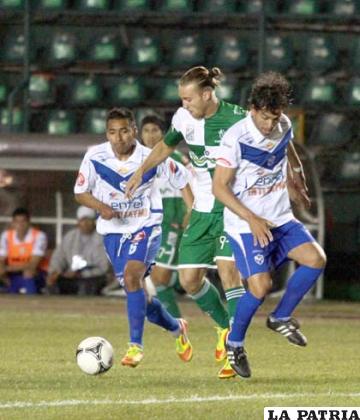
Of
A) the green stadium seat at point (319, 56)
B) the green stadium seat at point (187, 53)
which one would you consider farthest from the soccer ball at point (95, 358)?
the green stadium seat at point (319, 56)

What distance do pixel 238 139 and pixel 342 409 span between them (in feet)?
7.22

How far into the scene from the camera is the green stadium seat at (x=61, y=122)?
21422 mm

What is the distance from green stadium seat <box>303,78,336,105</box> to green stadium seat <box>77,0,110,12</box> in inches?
119

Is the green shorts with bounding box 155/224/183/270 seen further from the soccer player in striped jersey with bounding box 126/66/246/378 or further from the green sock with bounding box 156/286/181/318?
the soccer player in striped jersey with bounding box 126/66/246/378

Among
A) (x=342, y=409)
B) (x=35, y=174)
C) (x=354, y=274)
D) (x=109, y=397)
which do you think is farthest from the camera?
(x=354, y=274)

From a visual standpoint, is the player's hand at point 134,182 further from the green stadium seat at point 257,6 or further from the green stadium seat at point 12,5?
the green stadium seat at point 12,5

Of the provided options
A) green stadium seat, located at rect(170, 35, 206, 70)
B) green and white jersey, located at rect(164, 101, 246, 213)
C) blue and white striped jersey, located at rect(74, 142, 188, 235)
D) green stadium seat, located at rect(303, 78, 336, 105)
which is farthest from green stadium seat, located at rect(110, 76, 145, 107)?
green and white jersey, located at rect(164, 101, 246, 213)

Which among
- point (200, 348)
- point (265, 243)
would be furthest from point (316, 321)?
point (265, 243)

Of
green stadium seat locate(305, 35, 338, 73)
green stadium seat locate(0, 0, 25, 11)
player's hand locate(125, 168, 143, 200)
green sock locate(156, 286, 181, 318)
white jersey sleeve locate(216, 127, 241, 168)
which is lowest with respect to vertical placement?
green sock locate(156, 286, 181, 318)

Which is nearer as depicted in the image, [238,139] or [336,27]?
[238,139]

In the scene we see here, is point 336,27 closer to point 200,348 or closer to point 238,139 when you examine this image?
point 200,348

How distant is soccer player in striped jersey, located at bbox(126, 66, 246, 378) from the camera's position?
33.0ft

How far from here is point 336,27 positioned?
22203mm

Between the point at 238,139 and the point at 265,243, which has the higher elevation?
the point at 238,139
